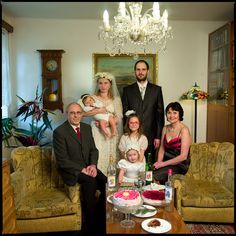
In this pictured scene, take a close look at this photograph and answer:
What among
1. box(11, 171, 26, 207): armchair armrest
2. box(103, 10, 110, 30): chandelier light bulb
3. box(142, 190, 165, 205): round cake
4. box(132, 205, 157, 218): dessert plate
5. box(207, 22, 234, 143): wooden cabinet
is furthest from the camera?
box(207, 22, 234, 143): wooden cabinet

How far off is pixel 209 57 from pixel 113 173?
76.5 inches

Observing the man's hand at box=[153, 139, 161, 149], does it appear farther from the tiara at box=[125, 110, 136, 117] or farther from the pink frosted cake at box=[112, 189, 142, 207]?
the pink frosted cake at box=[112, 189, 142, 207]

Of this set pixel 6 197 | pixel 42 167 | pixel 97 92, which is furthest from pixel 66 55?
pixel 6 197

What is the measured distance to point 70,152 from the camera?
192 centimetres

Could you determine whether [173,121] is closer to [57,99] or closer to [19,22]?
[57,99]

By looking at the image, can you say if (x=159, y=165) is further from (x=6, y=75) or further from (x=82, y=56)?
(x=6, y=75)

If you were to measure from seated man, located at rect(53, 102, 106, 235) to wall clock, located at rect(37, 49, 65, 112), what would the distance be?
3.62ft

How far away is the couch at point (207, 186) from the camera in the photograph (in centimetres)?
190

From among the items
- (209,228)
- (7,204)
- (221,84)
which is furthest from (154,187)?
(221,84)

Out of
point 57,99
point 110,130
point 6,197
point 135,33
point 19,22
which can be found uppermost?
point 19,22

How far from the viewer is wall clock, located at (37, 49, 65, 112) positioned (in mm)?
2900

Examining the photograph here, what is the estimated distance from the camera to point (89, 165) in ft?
6.50

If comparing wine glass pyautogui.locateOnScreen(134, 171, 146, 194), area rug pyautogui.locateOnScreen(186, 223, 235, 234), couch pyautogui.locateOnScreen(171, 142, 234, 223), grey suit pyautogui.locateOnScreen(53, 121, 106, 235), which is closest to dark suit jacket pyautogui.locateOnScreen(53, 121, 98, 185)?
grey suit pyautogui.locateOnScreen(53, 121, 106, 235)

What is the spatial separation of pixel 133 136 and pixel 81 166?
1.65 feet
